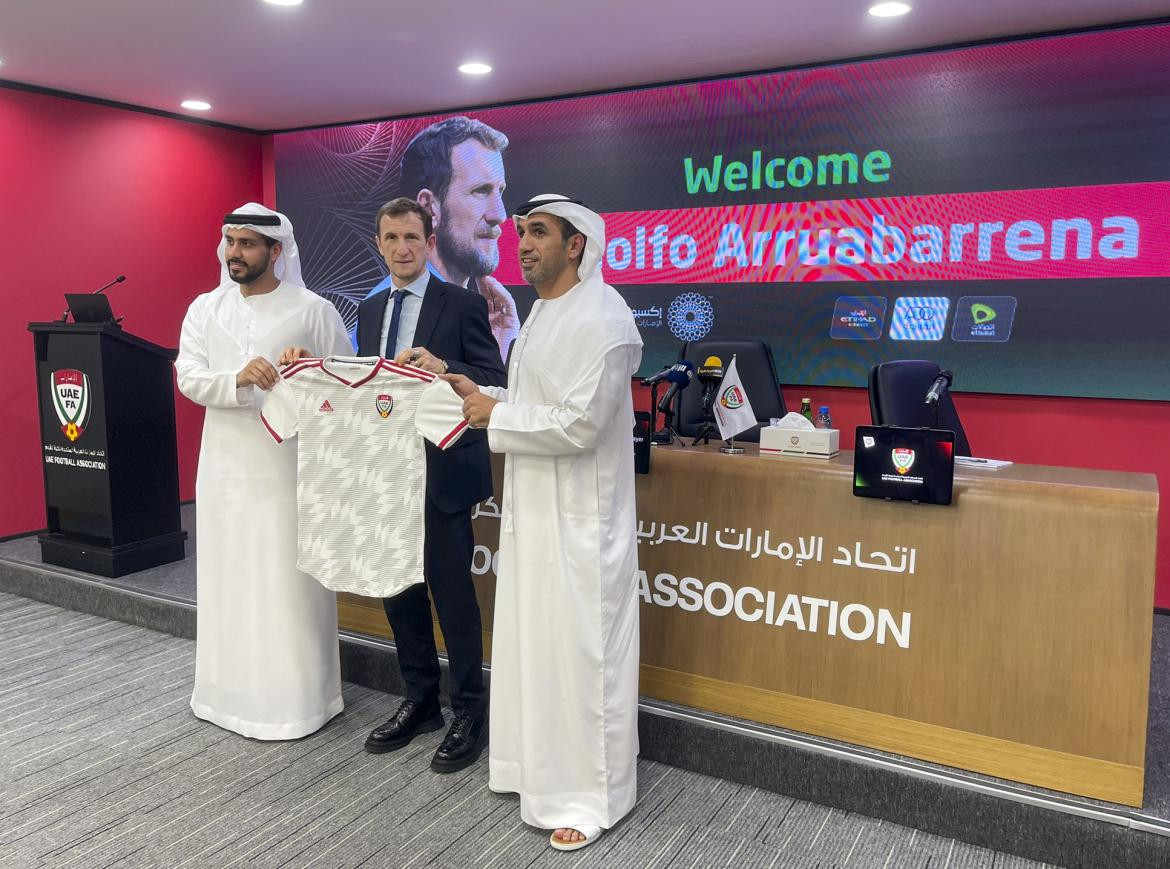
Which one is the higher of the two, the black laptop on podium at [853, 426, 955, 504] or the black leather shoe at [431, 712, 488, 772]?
the black laptop on podium at [853, 426, 955, 504]

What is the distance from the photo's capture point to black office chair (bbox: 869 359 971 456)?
3676 mm

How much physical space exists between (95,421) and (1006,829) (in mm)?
4582

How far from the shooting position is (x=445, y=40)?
4.78m

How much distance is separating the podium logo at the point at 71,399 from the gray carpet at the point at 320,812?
1816 mm

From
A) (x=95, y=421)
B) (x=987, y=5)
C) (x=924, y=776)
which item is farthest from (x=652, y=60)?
(x=924, y=776)

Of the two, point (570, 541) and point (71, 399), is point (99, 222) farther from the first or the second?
point (570, 541)

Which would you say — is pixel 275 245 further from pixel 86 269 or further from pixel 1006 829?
pixel 86 269

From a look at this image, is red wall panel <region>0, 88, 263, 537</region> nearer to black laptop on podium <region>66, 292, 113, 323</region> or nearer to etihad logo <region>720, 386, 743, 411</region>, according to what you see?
black laptop on podium <region>66, 292, 113, 323</region>

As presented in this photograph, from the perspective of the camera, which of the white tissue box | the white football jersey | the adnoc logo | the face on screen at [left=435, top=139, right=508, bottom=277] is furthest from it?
the face on screen at [left=435, top=139, right=508, bottom=277]

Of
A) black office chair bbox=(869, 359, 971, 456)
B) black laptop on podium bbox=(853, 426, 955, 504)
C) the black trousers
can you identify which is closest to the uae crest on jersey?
black laptop on podium bbox=(853, 426, 955, 504)

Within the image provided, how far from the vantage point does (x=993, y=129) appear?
471 centimetres

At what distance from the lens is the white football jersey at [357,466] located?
2814mm

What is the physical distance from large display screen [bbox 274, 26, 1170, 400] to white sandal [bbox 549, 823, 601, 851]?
11.0ft

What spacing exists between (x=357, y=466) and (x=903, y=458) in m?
1.72
